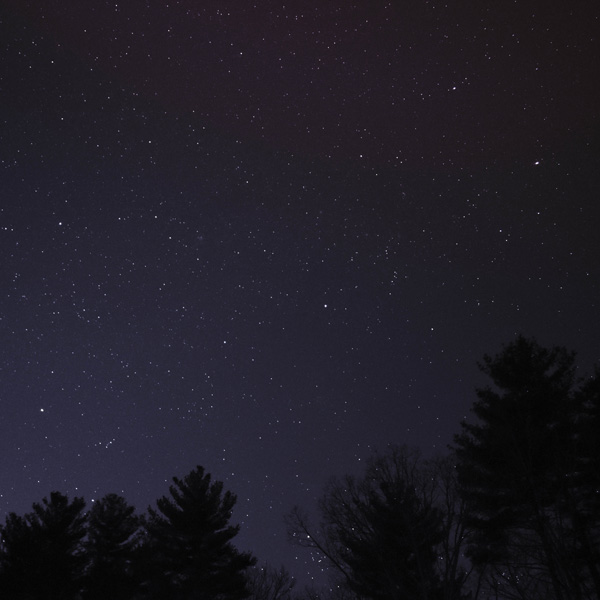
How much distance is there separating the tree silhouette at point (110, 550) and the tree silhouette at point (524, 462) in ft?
40.1

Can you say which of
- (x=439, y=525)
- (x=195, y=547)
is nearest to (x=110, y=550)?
(x=195, y=547)

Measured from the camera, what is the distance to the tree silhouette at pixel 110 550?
1848 centimetres

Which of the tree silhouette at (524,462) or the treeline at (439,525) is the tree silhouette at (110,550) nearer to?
the treeline at (439,525)

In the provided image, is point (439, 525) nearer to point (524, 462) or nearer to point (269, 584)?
point (524, 462)

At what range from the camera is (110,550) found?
20125mm

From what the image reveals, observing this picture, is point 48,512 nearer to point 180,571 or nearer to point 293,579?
point 180,571

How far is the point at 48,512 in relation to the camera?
18219mm

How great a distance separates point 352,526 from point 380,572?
7.58 feet

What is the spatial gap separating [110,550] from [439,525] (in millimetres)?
12228

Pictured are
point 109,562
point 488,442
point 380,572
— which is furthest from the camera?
point 109,562

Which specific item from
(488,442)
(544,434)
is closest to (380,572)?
(488,442)

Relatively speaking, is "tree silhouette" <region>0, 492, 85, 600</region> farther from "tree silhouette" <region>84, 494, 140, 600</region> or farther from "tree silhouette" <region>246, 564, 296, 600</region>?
"tree silhouette" <region>246, 564, 296, 600</region>

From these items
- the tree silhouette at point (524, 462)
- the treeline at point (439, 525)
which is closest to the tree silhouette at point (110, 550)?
the treeline at point (439, 525)

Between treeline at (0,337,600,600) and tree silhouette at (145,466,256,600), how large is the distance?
73mm
